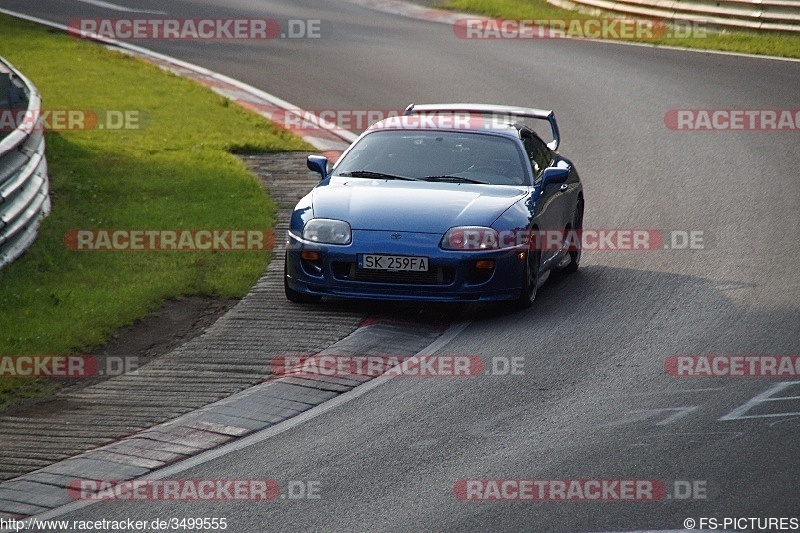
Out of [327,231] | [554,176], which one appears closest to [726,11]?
[554,176]

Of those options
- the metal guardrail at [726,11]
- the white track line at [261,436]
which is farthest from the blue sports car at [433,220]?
the metal guardrail at [726,11]

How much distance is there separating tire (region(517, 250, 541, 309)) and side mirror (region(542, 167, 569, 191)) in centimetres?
75

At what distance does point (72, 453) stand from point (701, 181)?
9601 millimetres

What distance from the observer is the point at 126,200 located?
43.9 feet

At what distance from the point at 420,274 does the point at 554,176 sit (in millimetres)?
1756

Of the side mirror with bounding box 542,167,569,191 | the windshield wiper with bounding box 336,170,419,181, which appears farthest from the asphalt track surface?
the windshield wiper with bounding box 336,170,419,181

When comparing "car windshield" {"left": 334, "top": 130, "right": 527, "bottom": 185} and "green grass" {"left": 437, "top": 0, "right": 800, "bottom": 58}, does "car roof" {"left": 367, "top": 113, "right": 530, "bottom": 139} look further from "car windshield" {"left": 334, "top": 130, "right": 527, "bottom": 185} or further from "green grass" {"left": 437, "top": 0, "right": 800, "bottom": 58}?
"green grass" {"left": 437, "top": 0, "right": 800, "bottom": 58}

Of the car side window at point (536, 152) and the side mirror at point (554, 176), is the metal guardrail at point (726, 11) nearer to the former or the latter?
the car side window at point (536, 152)

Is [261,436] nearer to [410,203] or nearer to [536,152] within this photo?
[410,203]

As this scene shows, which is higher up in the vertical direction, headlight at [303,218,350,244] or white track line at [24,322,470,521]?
headlight at [303,218,350,244]

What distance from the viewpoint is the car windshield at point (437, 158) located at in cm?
1098

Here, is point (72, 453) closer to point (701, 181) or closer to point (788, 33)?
point (701, 181)

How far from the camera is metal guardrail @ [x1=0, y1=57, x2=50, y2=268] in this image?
36.8 feet

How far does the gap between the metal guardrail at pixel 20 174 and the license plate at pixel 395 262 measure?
326 centimetres
